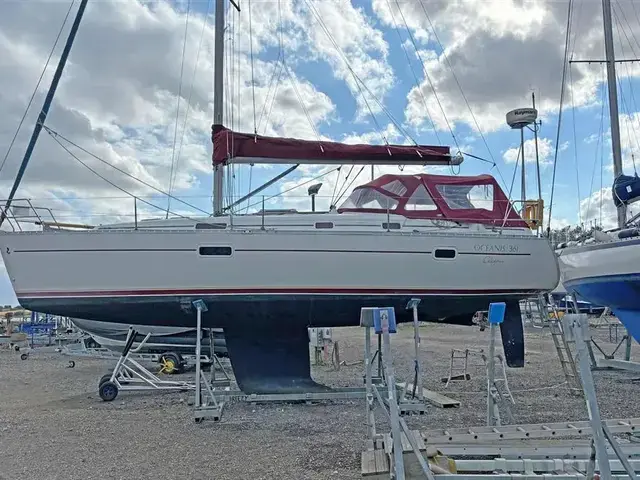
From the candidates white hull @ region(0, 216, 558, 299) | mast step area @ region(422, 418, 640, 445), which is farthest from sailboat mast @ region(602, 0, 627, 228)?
mast step area @ region(422, 418, 640, 445)

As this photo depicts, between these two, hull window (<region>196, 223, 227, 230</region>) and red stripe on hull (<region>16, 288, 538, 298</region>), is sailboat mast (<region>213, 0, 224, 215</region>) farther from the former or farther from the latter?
red stripe on hull (<region>16, 288, 538, 298</region>)

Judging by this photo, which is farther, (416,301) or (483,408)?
(416,301)

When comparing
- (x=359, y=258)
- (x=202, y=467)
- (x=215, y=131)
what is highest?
(x=215, y=131)

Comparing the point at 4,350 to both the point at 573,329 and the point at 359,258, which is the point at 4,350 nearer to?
the point at 359,258

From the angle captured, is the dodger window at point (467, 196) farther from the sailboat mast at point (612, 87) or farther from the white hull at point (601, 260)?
the sailboat mast at point (612, 87)

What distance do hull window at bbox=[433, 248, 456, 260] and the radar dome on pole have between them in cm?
969

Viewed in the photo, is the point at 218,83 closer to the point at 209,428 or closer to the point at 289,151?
the point at 289,151

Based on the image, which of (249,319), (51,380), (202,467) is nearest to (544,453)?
(202,467)

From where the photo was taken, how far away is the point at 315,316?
8023 millimetres

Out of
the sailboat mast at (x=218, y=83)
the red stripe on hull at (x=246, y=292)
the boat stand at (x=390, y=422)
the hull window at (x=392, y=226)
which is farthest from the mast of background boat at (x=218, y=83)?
the boat stand at (x=390, y=422)

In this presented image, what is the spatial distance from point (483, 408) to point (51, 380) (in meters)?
8.57

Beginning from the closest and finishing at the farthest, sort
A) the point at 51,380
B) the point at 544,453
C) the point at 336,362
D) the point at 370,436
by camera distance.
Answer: the point at 544,453 < the point at 370,436 < the point at 51,380 < the point at 336,362

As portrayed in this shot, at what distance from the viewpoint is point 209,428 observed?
6.63m

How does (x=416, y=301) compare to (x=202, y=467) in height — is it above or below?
above
